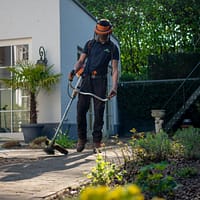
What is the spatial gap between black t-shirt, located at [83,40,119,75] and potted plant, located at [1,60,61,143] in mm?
3280

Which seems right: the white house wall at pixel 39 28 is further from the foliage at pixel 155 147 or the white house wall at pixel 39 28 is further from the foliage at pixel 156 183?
the foliage at pixel 156 183

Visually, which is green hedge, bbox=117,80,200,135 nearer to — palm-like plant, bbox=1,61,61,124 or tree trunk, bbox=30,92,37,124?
palm-like plant, bbox=1,61,61,124

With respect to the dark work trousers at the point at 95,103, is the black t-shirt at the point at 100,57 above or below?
above

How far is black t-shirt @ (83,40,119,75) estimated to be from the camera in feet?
17.6

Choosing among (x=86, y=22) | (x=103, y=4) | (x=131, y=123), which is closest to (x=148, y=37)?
(x=103, y=4)

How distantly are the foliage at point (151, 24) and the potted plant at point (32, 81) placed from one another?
35.7ft

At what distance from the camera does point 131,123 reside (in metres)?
15.0

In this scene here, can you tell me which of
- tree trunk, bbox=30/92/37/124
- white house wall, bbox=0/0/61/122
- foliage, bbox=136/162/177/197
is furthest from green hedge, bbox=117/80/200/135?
foliage, bbox=136/162/177/197

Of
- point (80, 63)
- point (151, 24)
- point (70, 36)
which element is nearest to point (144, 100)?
point (70, 36)

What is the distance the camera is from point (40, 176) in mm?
3594

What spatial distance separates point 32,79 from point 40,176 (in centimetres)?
514

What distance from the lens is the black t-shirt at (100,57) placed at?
17.6 feet

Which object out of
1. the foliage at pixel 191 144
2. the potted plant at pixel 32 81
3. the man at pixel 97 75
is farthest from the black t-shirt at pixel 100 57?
the potted plant at pixel 32 81

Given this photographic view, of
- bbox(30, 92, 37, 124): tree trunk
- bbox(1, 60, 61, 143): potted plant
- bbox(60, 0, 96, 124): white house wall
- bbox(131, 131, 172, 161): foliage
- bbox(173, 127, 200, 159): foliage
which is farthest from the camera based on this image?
bbox(60, 0, 96, 124): white house wall
